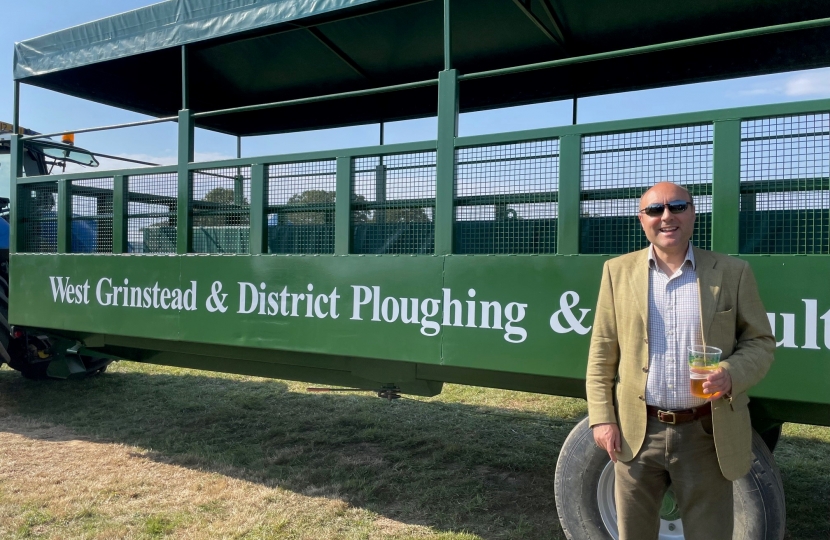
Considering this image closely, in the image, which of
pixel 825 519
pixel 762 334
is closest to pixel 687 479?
pixel 762 334

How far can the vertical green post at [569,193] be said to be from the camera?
9.18ft

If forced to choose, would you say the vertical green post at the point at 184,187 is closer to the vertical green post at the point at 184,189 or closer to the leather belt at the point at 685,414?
the vertical green post at the point at 184,189

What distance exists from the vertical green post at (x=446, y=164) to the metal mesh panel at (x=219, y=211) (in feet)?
4.29

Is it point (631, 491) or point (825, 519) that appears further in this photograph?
point (825, 519)

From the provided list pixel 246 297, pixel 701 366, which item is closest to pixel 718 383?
pixel 701 366

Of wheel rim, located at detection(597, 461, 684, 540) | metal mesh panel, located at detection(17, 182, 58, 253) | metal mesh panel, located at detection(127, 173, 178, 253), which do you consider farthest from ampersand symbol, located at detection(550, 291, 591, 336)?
metal mesh panel, located at detection(17, 182, 58, 253)

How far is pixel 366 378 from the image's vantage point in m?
3.56

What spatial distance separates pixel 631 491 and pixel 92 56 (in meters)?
4.11

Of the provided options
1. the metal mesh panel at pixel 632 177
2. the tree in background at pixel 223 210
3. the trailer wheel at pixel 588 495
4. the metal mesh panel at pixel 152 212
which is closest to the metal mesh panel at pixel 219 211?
the tree in background at pixel 223 210

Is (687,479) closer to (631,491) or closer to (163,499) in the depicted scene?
(631,491)

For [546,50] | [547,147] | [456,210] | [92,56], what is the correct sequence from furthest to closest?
[546,50] → [92,56] → [456,210] → [547,147]

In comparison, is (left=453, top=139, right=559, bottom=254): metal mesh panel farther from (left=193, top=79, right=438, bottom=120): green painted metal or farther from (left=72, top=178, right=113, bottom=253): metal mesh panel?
(left=72, top=178, right=113, bottom=253): metal mesh panel

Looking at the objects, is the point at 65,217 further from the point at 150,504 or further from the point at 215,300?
the point at 150,504

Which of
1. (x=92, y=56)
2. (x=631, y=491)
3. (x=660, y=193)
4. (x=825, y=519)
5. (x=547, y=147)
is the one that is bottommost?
(x=825, y=519)
